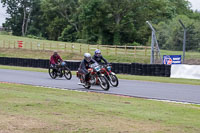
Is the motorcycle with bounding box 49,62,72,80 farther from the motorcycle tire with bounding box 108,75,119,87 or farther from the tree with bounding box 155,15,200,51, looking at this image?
the tree with bounding box 155,15,200,51

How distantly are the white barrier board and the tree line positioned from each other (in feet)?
9.07

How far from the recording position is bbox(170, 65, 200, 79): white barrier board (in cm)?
2283

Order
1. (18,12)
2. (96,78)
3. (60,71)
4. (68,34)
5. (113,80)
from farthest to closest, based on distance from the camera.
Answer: (18,12) < (68,34) < (60,71) < (113,80) < (96,78)

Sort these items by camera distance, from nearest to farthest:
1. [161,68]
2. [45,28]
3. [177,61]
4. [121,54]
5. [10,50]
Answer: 1. [161,68]
2. [177,61]
3. [121,54]
4. [10,50]
5. [45,28]

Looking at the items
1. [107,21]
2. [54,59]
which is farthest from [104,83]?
[107,21]

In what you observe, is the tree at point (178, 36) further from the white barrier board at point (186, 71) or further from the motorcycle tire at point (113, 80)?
the motorcycle tire at point (113, 80)

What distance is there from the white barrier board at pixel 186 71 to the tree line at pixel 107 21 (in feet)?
9.07

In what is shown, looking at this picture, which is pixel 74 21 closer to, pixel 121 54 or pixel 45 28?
pixel 45 28

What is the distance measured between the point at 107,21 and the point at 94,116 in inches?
2295

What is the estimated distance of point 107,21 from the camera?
218ft

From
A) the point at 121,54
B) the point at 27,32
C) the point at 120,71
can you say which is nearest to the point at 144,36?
the point at 121,54

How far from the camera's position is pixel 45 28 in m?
104

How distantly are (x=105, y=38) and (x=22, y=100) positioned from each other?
58106 mm

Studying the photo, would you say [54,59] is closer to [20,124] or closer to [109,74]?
[109,74]
